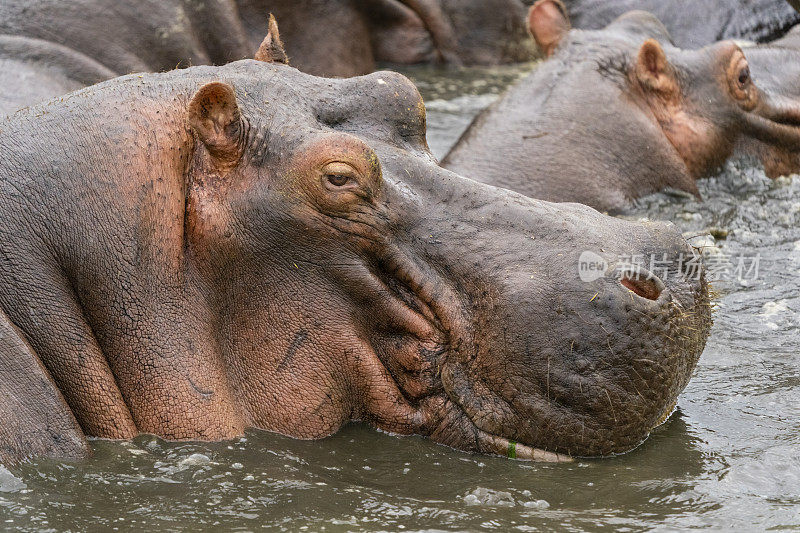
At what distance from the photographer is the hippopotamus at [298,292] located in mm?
3572

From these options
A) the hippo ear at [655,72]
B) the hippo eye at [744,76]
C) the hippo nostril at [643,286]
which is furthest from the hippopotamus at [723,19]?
the hippo nostril at [643,286]

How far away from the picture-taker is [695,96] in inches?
274

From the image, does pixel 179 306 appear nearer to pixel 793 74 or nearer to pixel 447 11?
pixel 793 74

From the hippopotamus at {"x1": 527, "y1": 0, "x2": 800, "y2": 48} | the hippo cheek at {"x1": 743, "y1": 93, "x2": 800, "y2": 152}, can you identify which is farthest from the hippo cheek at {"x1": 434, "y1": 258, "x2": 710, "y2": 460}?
the hippopotamus at {"x1": 527, "y1": 0, "x2": 800, "y2": 48}

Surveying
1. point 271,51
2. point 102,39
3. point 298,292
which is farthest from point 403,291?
point 102,39

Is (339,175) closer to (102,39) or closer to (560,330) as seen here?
(560,330)

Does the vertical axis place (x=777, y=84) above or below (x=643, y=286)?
above

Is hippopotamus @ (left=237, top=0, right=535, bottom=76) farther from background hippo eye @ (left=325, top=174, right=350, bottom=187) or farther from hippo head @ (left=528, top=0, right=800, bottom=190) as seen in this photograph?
background hippo eye @ (left=325, top=174, right=350, bottom=187)

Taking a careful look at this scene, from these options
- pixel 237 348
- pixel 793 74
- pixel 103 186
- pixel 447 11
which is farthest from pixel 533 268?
pixel 447 11

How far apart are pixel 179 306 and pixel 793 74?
197 inches

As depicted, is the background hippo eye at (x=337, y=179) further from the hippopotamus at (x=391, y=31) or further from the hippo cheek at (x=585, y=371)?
the hippopotamus at (x=391, y=31)

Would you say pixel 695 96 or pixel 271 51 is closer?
pixel 271 51

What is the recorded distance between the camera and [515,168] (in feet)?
21.3

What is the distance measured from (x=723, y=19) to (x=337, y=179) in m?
5.94
